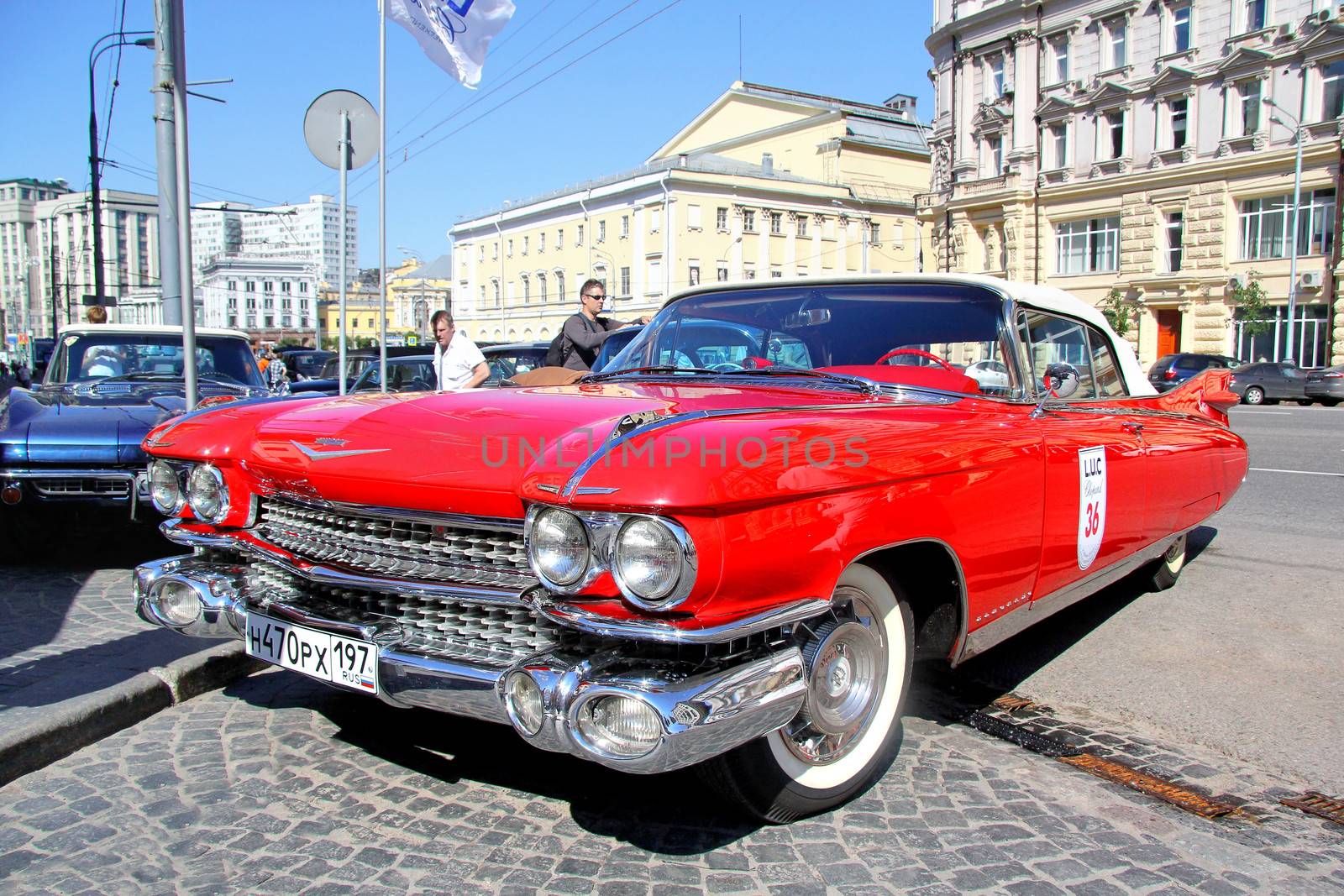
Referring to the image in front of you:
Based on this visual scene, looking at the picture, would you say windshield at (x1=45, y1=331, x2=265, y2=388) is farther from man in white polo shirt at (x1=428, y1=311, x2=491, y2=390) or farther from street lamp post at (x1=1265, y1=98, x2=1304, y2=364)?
street lamp post at (x1=1265, y1=98, x2=1304, y2=364)

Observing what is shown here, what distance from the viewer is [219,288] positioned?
111 metres

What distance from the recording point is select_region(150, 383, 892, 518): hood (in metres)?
2.58

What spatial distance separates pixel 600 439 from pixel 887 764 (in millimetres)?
1449

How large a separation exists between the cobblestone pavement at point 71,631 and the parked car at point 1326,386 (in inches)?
1131

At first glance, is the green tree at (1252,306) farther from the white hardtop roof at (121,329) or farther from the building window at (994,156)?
the white hardtop roof at (121,329)

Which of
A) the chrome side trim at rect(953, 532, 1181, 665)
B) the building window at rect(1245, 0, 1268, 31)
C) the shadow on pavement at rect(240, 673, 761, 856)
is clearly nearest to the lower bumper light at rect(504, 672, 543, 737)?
the shadow on pavement at rect(240, 673, 761, 856)

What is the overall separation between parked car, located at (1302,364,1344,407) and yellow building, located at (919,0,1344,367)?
463cm

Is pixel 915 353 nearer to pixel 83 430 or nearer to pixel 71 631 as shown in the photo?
pixel 71 631

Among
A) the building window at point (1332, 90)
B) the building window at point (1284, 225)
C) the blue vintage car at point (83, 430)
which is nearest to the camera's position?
the blue vintage car at point (83, 430)

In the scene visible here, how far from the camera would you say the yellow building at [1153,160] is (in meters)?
31.5

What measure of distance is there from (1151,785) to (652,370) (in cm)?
221

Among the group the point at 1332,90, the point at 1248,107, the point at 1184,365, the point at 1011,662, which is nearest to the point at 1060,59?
the point at 1248,107

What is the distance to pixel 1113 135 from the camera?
37219mm

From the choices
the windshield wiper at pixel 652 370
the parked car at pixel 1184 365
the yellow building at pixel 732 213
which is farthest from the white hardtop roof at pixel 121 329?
the yellow building at pixel 732 213
